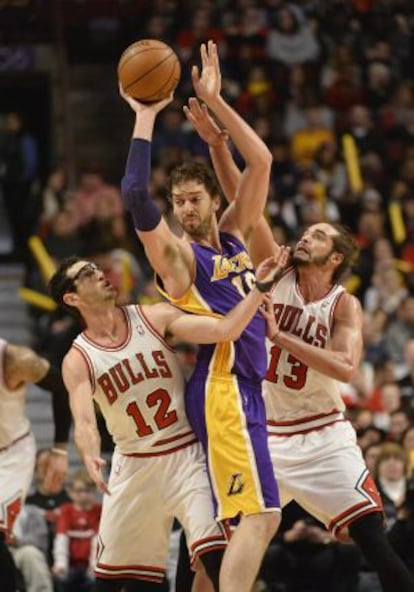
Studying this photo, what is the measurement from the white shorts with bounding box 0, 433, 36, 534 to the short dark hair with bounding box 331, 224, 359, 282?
6.32 feet

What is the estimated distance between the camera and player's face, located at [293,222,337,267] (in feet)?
26.7

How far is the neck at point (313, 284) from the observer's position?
8.19 m

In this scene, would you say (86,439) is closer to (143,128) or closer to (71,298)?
(71,298)

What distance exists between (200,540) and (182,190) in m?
1.71

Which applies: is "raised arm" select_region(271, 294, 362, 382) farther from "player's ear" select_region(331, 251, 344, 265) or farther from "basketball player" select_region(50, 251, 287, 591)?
"basketball player" select_region(50, 251, 287, 591)

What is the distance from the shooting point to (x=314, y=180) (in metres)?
16.1

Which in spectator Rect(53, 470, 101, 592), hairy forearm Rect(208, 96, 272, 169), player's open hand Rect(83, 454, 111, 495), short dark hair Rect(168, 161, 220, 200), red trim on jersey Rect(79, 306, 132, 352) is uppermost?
hairy forearm Rect(208, 96, 272, 169)

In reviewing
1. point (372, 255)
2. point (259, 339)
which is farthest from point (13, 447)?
point (372, 255)

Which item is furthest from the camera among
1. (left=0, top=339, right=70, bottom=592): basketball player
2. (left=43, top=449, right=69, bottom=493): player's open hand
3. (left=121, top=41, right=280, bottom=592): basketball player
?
(left=43, top=449, right=69, bottom=493): player's open hand

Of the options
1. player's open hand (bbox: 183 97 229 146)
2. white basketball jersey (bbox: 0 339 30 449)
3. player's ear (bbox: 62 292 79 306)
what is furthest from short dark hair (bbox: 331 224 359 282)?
white basketball jersey (bbox: 0 339 30 449)

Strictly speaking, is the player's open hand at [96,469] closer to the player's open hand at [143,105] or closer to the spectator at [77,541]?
the player's open hand at [143,105]

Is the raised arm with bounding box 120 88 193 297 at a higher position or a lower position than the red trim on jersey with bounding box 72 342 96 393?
higher

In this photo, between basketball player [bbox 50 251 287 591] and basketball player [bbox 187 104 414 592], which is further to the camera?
basketball player [bbox 187 104 414 592]

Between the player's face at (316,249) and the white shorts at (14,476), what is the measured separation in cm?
179
